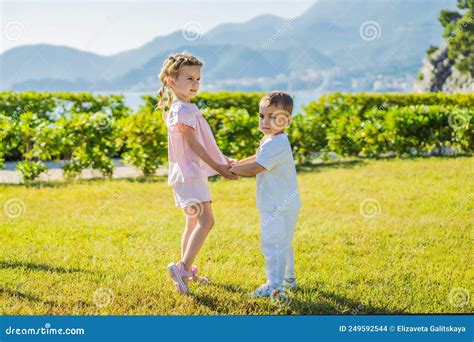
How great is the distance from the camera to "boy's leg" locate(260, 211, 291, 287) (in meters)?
3.75

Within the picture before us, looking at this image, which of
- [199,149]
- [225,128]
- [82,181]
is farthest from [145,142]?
[199,149]

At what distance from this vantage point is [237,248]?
16.8 feet

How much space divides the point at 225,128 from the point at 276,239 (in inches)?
216

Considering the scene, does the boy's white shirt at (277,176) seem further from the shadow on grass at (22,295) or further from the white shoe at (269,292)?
the shadow on grass at (22,295)

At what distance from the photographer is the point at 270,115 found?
374 centimetres

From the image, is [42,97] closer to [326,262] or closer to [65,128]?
[65,128]

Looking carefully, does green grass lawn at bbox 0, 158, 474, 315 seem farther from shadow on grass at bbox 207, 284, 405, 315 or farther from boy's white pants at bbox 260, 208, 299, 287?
boy's white pants at bbox 260, 208, 299, 287

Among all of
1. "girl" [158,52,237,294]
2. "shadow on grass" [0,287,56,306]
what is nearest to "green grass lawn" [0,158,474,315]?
"shadow on grass" [0,287,56,306]

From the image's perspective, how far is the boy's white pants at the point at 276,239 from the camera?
3752mm

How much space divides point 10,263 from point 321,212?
3.26 meters

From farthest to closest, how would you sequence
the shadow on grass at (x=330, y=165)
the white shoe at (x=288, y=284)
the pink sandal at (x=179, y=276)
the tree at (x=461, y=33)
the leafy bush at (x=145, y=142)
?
the tree at (x=461, y=33) < the shadow on grass at (x=330, y=165) < the leafy bush at (x=145, y=142) < the white shoe at (x=288, y=284) < the pink sandal at (x=179, y=276)

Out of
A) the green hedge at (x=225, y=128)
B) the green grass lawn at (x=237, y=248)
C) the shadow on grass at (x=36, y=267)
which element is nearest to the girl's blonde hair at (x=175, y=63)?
the green grass lawn at (x=237, y=248)

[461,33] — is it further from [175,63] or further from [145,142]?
[175,63]

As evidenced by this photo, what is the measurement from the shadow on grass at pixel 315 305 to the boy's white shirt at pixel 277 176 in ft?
1.96
